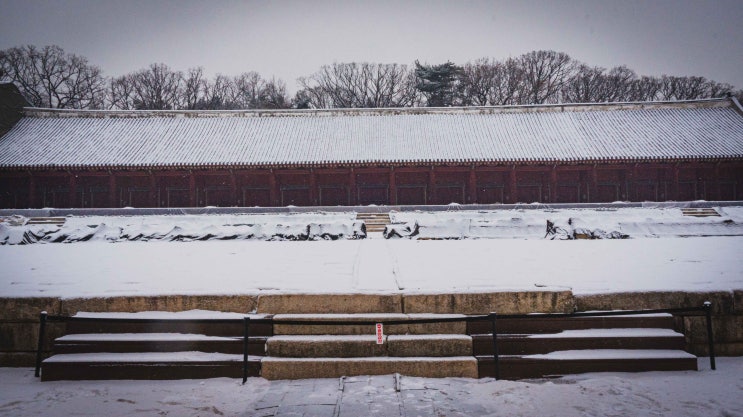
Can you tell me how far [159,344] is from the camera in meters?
5.20

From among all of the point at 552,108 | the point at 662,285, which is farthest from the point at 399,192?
the point at 662,285

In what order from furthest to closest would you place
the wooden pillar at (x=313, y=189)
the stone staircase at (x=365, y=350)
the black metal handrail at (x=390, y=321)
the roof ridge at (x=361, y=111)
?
1. the roof ridge at (x=361, y=111)
2. the wooden pillar at (x=313, y=189)
3. the stone staircase at (x=365, y=350)
4. the black metal handrail at (x=390, y=321)

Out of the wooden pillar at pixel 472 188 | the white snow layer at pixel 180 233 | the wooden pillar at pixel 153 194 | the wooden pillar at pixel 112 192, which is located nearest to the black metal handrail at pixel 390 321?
the white snow layer at pixel 180 233

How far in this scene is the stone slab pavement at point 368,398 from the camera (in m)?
4.14

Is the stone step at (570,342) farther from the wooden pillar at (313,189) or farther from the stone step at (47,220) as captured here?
the stone step at (47,220)

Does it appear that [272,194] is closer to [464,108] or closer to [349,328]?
[464,108]

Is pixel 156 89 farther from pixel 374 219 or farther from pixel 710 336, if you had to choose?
pixel 710 336

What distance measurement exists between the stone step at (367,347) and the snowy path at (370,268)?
0.80 metres

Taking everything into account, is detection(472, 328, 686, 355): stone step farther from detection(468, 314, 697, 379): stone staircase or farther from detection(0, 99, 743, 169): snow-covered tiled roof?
detection(0, 99, 743, 169): snow-covered tiled roof

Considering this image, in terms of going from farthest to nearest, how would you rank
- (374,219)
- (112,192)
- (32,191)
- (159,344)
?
1. (112,192)
2. (32,191)
3. (374,219)
4. (159,344)

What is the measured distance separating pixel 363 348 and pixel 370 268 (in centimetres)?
242

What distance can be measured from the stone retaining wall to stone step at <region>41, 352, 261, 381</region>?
0.71 m

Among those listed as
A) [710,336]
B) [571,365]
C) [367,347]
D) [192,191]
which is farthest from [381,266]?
[192,191]

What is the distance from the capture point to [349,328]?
536 cm
